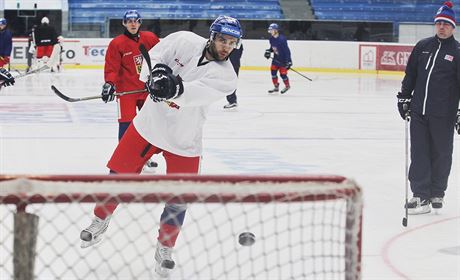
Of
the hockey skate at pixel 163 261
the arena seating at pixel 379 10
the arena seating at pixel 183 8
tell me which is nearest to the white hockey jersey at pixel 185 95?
the hockey skate at pixel 163 261

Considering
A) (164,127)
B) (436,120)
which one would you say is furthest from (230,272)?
(436,120)

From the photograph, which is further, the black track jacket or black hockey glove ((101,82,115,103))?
black hockey glove ((101,82,115,103))

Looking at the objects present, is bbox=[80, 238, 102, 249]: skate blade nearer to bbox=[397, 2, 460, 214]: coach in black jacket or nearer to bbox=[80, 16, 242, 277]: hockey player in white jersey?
bbox=[80, 16, 242, 277]: hockey player in white jersey

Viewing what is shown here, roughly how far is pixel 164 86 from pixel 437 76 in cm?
215

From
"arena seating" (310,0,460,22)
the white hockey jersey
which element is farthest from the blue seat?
the white hockey jersey

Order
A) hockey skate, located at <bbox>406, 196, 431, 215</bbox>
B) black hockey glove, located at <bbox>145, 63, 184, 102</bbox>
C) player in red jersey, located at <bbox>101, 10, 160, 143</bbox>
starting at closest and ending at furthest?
1. black hockey glove, located at <bbox>145, 63, 184, 102</bbox>
2. hockey skate, located at <bbox>406, 196, 431, 215</bbox>
3. player in red jersey, located at <bbox>101, 10, 160, 143</bbox>

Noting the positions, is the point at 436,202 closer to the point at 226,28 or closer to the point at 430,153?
the point at 430,153

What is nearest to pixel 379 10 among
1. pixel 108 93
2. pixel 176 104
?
pixel 108 93

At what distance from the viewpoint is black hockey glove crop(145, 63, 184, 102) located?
3.49 m

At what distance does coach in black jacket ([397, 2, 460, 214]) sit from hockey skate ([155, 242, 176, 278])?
194 centimetres

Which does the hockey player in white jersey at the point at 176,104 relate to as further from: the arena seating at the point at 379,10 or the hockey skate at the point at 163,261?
the arena seating at the point at 379,10

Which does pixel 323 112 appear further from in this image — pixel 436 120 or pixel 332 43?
pixel 332 43

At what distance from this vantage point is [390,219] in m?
5.04

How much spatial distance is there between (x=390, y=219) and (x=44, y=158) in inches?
117
